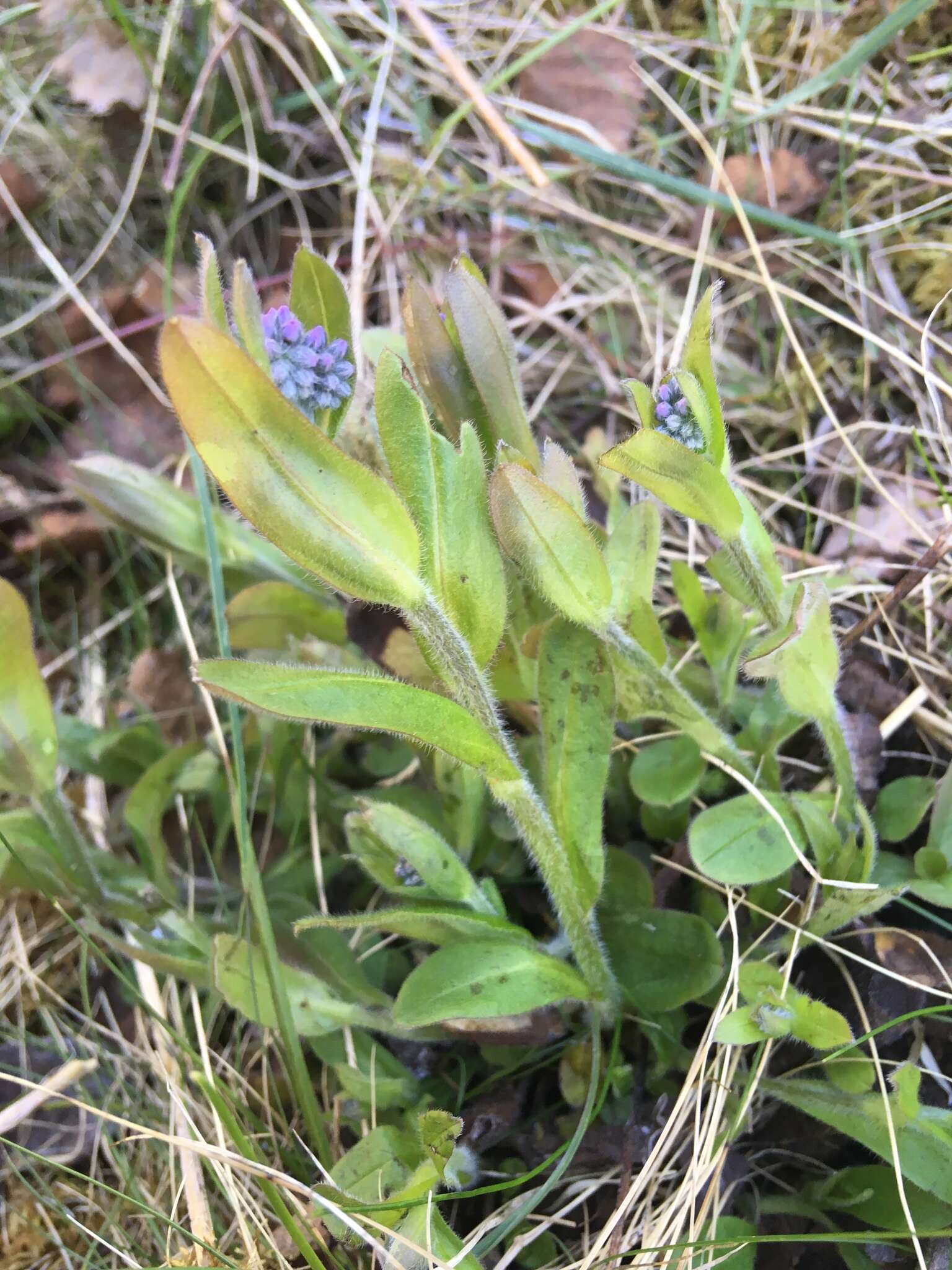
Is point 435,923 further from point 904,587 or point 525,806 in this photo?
point 904,587

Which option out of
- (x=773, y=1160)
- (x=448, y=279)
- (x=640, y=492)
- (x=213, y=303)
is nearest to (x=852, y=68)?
(x=640, y=492)

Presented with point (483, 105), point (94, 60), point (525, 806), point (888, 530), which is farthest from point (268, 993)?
point (94, 60)

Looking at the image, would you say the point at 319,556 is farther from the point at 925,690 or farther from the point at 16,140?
the point at 16,140

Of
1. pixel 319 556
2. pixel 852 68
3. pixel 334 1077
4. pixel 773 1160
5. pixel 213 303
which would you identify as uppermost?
pixel 213 303

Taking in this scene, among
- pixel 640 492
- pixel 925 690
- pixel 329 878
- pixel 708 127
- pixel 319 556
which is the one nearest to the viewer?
pixel 319 556

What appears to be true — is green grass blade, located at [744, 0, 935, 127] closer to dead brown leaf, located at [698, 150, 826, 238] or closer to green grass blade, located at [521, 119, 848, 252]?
dead brown leaf, located at [698, 150, 826, 238]

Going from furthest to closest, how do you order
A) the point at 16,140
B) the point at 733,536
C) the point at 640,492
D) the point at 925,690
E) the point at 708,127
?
1. the point at 16,140
2. the point at 708,127
3. the point at 640,492
4. the point at 925,690
5. the point at 733,536

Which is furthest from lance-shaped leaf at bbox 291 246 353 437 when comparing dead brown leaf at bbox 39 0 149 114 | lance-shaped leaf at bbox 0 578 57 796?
dead brown leaf at bbox 39 0 149 114
